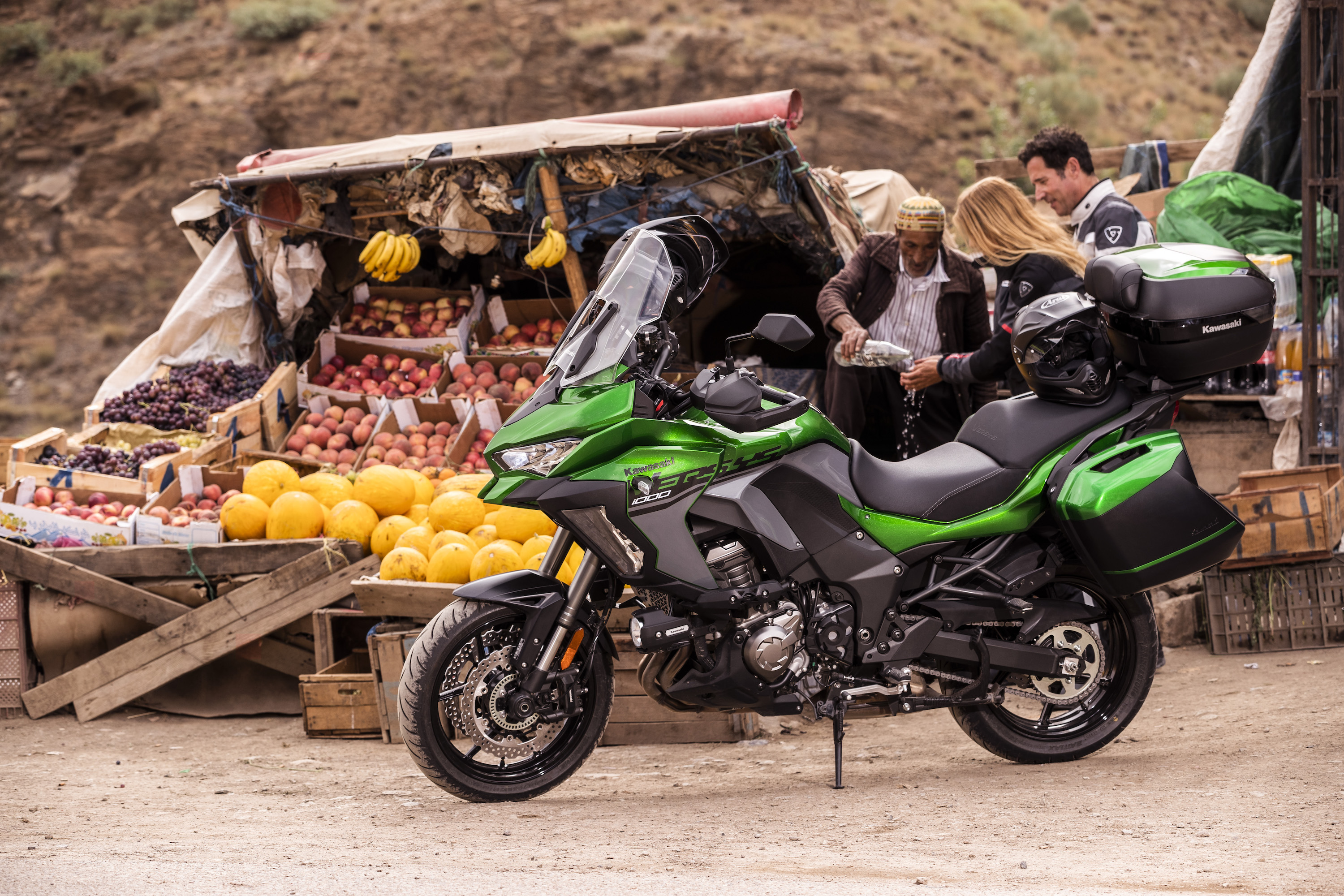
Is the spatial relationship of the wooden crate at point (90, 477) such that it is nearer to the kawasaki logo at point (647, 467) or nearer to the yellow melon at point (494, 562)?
the yellow melon at point (494, 562)

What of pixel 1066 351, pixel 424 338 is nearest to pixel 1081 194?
pixel 1066 351

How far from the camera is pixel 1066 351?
3949mm

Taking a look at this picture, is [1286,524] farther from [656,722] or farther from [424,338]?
[424,338]

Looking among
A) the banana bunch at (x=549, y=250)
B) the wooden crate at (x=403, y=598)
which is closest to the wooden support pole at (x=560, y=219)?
the banana bunch at (x=549, y=250)

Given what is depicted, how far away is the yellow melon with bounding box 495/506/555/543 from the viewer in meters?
5.28

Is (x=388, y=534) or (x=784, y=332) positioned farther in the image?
(x=388, y=534)

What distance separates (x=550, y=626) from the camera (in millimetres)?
3738

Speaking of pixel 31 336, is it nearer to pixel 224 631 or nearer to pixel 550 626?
pixel 224 631

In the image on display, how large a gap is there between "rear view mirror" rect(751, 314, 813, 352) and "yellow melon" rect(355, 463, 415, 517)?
2.98 m

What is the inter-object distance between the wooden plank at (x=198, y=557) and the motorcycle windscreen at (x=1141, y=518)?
11.5 ft

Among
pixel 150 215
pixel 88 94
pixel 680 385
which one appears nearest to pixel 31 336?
pixel 150 215

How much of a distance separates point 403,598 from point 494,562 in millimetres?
441

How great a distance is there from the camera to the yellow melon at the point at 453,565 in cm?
502

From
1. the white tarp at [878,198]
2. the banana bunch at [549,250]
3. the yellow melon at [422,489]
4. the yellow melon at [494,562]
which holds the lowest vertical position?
the yellow melon at [494,562]
